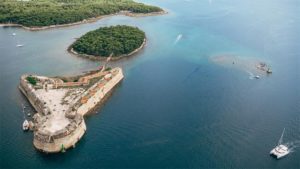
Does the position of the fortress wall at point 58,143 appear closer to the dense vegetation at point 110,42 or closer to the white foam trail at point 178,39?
the dense vegetation at point 110,42

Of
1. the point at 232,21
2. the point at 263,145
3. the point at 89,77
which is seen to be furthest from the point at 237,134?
the point at 232,21

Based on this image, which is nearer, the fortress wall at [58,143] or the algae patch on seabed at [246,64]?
the fortress wall at [58,143]

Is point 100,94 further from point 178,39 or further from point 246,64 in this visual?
point 178,39

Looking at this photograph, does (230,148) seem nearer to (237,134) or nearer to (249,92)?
(237,134)

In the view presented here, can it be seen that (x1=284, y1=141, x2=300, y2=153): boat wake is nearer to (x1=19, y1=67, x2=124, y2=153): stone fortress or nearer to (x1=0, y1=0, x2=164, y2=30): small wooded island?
(x1=19, y1=67, x2=124, y2=153): stone fortress

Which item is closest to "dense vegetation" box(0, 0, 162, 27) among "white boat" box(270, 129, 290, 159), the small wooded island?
the small wooded island

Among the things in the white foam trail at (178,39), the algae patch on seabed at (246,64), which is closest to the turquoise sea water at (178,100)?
the white foam trail at (178,39)

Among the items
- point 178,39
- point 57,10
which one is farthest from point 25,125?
point 57,10
